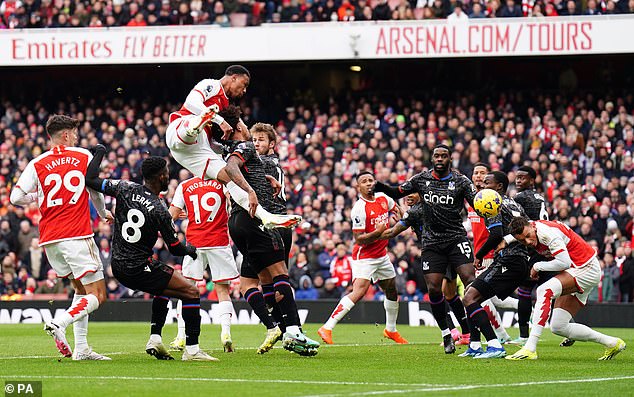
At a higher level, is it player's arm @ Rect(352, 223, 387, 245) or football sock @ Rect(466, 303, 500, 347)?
player's arm @ Rect(352, 223, 387, 245)

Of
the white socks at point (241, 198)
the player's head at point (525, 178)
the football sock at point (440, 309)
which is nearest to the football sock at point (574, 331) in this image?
the football sock at point (440, 309)

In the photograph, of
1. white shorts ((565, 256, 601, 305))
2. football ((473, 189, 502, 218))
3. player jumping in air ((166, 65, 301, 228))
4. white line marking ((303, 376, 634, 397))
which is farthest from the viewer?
football ((473, 189, 502, 218))

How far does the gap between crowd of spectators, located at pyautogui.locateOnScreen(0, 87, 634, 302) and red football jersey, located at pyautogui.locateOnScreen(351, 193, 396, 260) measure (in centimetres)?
676

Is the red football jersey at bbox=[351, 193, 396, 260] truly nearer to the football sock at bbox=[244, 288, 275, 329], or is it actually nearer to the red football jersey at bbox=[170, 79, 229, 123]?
the football sock at bbox=[244, 288, 275, 329]

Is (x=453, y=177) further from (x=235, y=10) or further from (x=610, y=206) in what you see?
(x=235, y=10)

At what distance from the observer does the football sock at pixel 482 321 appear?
13.0 m

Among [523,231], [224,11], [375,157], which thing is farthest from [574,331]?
[224,11]

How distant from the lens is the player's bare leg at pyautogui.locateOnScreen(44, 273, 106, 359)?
11961 mm

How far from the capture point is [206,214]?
50.0 ft

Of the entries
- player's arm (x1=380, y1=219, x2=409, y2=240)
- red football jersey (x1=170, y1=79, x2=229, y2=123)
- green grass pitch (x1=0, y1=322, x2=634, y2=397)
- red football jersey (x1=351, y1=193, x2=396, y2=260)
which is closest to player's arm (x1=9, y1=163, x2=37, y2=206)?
red football jersey (x1=170, y1=79, x2=229, y2=123)

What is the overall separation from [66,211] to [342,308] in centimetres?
533

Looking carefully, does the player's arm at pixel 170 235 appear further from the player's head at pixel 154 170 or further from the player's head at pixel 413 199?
the player's head at pixel 413 199

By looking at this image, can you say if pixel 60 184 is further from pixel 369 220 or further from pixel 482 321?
pixel 369 220

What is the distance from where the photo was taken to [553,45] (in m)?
29.6
